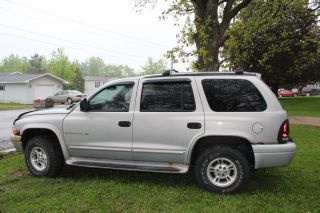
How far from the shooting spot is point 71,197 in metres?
4.77

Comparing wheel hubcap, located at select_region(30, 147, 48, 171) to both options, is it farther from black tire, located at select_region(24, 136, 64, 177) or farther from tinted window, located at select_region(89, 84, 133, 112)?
tinted window, located at select_region(89, 84, 133, 112)

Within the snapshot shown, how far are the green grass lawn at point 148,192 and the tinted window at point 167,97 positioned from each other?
1.31 metres

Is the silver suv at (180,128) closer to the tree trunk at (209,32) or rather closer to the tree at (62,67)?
the tree trunk at (209,32)

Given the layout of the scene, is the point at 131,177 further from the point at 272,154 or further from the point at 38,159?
the point at 272,154

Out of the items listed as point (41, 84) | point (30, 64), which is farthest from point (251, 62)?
point (30, 64)

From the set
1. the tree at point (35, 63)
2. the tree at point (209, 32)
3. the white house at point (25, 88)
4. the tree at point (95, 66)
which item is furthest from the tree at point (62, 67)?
the tree at point (95, 66)

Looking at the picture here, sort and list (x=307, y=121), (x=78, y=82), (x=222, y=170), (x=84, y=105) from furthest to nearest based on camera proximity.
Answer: (x=78, y=82)
(x=307, y=121)
(x=84, y=105)
(x=222, y=170)

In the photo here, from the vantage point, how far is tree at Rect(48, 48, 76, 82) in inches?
2398

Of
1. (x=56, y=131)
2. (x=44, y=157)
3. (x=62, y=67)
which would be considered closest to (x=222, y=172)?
(x=56, y=131)

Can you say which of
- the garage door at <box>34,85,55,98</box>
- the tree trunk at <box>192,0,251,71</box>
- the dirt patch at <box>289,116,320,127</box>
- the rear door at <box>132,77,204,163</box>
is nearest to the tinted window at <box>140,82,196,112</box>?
the rear door at <box>132,77,204,163</box>

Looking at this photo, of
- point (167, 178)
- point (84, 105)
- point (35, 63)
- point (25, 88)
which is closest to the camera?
point (84, 105)

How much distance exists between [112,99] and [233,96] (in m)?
2.05

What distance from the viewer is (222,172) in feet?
16.1

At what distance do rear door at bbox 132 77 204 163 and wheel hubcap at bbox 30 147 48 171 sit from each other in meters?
1.86
